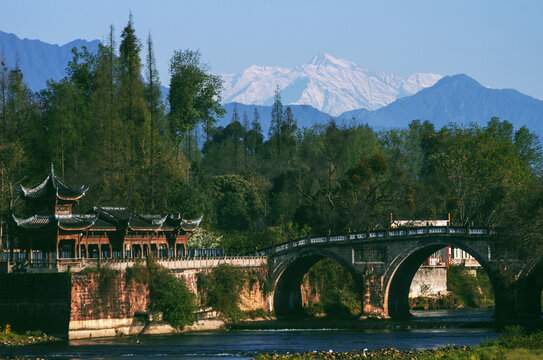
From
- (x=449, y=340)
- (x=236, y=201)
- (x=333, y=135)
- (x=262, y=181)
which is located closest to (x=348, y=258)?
(x=449, y=340)

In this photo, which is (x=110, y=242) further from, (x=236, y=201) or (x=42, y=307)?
(x=236, y=201)

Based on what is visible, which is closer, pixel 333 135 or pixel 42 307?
pixel 42 307

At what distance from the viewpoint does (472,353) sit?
2183 inches

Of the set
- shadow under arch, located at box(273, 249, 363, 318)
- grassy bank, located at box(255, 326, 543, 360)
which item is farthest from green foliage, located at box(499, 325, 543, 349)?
shadow under arch, located at box(273, 249, 363, 318)

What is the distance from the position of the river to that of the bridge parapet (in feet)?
25.4

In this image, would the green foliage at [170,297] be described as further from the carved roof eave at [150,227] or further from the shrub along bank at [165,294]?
the carved roof eave at [150,227]

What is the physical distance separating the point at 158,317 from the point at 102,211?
10.8m

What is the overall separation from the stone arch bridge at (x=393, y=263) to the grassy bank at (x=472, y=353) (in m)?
19.2

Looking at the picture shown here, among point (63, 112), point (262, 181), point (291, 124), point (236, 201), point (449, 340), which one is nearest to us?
Result: point (449, 340)

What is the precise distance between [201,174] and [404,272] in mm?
63519

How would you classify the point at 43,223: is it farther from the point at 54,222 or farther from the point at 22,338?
the point at 22,338

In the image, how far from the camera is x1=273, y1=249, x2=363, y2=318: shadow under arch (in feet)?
313

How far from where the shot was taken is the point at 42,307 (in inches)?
2926

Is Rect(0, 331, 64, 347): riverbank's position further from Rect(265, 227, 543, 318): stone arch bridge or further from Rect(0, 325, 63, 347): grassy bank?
Rect(265, 227, 543, 318): stone arch bridge
